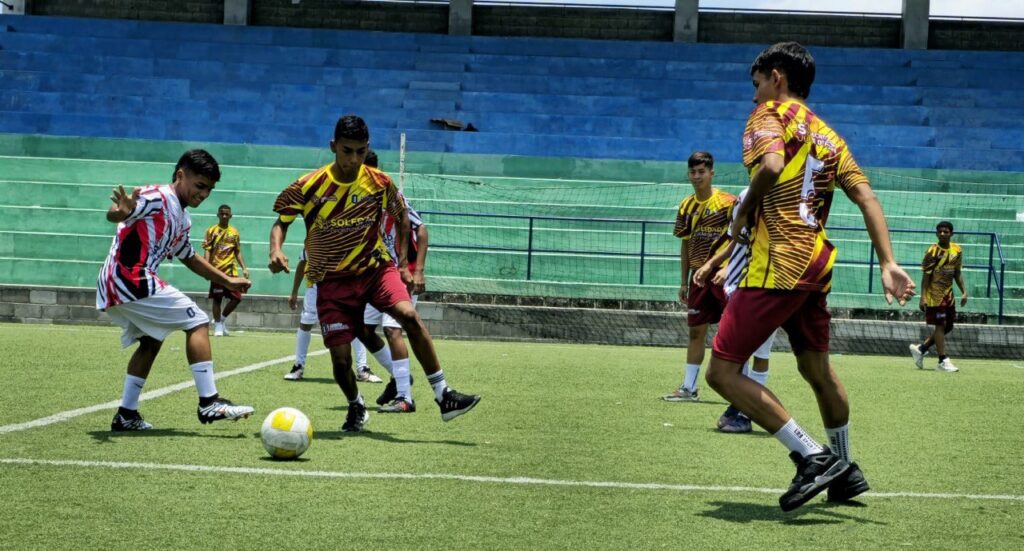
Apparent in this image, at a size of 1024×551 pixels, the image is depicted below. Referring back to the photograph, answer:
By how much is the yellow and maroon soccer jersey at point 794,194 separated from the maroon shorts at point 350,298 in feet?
9.59

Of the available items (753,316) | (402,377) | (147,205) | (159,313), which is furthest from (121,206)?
(753,316)

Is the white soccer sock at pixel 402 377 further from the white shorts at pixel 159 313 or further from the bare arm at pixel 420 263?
the white shorts at pixel 159 313

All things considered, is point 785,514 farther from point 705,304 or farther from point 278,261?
point 705,304

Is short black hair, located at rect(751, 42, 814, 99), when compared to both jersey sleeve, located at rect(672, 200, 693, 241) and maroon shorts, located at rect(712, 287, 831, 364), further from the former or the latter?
jersey sleeve, located at rect(672, 200, 693, 241)

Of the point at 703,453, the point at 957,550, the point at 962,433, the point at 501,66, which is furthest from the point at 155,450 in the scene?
the point at 501,66

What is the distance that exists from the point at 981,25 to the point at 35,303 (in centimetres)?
2377

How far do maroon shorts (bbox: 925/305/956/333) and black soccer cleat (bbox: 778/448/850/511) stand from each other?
12.4m

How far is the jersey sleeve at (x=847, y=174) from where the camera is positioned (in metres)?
5.46

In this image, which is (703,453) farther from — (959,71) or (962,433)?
(959,71)

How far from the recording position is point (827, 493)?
559cm

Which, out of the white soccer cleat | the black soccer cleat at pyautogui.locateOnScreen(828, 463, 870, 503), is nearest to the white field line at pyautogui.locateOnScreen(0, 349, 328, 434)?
the black soccer cleat at pyautogui.locateOnScreen(828, 463, 870, 503)

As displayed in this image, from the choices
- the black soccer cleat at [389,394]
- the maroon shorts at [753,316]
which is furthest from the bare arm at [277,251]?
the maroon shorts at [753,316]

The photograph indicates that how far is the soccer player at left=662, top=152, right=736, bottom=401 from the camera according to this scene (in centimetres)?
1039

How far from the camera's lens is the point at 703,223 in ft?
35.4
